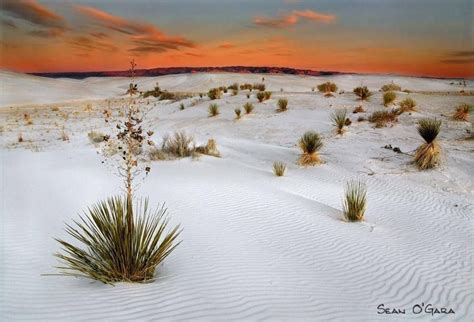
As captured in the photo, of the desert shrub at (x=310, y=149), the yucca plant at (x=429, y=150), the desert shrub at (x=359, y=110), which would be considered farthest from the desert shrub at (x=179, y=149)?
the desert shrub at (x=359, y=110)

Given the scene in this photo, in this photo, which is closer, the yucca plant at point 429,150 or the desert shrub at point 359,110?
the yucca plant at point 429,150

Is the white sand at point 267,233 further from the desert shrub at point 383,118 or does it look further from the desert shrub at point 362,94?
the desert shrub at point 362,94

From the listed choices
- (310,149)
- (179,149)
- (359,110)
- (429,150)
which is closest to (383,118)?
(359,110)

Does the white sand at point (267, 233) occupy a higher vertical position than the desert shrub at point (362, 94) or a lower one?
lower

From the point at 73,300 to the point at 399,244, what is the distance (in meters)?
4.79

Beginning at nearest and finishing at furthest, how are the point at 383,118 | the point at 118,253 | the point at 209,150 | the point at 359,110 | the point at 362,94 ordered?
1. the point at 118,253
2. the point at 209,150
3. the point at 383,118
4. the point at 359,110
5. the point at 362,94

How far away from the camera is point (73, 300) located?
3.78m

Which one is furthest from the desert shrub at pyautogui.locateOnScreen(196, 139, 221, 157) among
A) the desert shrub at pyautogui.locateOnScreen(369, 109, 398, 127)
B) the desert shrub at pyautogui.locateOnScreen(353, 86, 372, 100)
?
the desert shrub at pyautogui.locateOnScreen(353, 86, 372, 100)

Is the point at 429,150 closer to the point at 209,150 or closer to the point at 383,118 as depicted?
the point at 383,118

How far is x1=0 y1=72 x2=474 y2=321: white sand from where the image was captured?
390cm

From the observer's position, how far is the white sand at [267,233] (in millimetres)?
3896

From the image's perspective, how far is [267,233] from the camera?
6230mm

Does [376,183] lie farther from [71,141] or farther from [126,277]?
[71,141]

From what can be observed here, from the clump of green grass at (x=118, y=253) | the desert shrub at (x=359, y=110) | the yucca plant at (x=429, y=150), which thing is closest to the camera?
the clump of green grass at (x=118, y=253)
